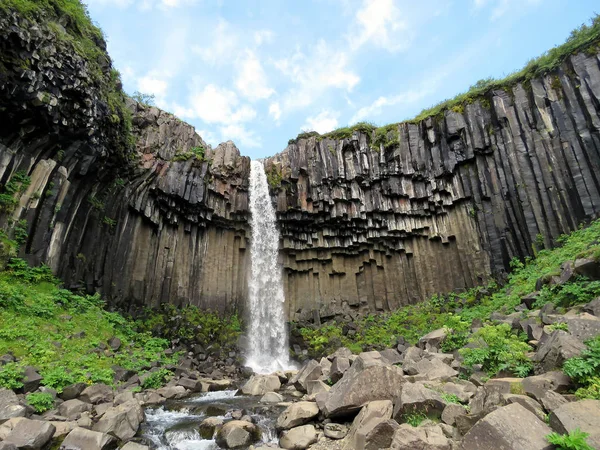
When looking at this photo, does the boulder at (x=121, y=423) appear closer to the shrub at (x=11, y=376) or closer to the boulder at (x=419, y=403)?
the shrub at (x=11, y=376)

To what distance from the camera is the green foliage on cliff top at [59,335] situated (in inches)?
347

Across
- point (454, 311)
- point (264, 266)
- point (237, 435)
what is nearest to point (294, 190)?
point (264, 266)

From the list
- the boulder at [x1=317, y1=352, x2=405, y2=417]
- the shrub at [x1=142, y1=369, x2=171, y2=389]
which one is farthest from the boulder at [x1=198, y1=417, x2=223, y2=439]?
the shrub at [x1=142, y1=369, x2=171, y2=389]

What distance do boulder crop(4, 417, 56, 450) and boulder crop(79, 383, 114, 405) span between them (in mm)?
2319

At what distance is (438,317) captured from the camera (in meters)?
16.9

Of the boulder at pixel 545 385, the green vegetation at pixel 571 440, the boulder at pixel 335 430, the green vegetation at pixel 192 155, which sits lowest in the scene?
the boulder at pixel 335 430

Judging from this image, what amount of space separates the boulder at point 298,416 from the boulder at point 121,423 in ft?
9.10

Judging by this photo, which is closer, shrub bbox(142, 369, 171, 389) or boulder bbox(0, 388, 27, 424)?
boulder bbox(0, 388, 27, 424)

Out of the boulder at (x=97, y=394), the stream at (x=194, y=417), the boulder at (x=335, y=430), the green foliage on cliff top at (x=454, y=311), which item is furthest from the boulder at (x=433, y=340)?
the boulder at (x=97, y=394)

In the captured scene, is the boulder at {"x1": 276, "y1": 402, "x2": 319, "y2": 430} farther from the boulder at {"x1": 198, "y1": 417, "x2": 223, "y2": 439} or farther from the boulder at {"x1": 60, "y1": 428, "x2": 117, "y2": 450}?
the boulder at {"x1": 60, "y1": 428, "x2": 117, "y2": 450}

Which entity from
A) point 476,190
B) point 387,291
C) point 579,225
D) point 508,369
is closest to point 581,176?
point 579,225

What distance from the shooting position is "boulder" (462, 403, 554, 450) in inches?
138

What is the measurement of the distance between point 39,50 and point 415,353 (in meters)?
15.4

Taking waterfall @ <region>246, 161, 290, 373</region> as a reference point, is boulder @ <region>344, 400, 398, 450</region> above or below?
below
